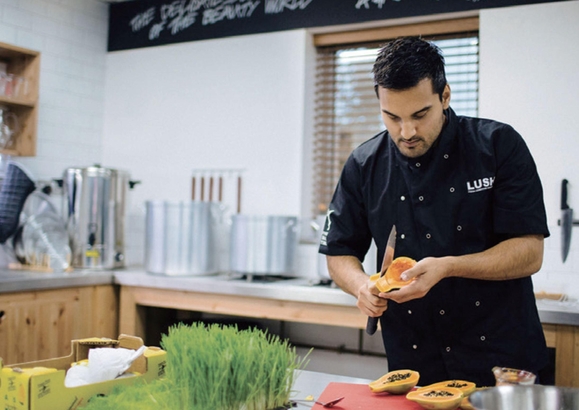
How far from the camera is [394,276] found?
1.45 meters

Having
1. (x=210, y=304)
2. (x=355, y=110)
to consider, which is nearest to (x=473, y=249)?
(x=210, y=304)

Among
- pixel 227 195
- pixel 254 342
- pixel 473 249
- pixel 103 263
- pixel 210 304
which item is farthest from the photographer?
pixel 227 195

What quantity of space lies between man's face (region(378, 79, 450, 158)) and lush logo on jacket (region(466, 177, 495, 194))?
18 cm

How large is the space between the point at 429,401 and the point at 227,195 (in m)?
2.75

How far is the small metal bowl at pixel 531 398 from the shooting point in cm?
101

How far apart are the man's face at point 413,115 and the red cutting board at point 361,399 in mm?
679

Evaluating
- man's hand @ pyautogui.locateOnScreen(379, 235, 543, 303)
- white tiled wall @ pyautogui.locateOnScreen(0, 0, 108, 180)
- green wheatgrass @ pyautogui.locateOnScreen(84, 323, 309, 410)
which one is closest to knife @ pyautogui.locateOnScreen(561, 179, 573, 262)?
man's hand @ pyautogui.locateOnScreen(379, 235, 543, 303)

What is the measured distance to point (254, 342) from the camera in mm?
1195

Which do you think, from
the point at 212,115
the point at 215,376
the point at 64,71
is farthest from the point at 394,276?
the point at 64,71

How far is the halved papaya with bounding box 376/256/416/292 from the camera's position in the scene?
4.66 ft

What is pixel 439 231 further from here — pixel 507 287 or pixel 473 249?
pixel 507 287

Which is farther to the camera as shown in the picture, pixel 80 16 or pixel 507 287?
pixel 80 16

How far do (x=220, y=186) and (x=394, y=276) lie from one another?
96.7 inches

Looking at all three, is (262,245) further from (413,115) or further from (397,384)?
(397,384)
